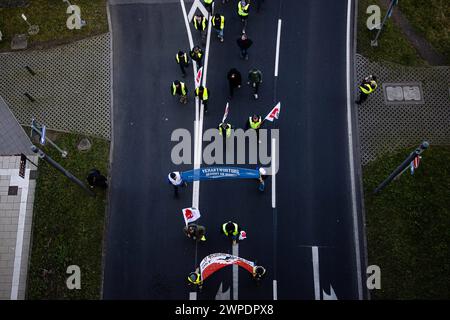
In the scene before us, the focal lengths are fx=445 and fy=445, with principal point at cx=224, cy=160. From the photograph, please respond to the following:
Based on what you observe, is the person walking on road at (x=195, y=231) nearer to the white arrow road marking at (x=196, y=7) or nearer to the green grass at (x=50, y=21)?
the white arrow road marking at (x=196, y=7)

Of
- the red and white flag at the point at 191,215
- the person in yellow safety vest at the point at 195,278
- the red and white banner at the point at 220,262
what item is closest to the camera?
→ the person in yellow safety vest at the point at 195,278

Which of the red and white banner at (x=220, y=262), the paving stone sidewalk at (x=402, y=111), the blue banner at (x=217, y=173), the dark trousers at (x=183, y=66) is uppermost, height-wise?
the dark trousers at (x=183, y=66)

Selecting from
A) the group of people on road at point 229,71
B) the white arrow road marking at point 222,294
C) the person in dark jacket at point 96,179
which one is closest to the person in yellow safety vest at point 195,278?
the white arrow road marking at point 222,294

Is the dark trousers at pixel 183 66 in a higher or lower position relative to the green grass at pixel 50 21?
lower

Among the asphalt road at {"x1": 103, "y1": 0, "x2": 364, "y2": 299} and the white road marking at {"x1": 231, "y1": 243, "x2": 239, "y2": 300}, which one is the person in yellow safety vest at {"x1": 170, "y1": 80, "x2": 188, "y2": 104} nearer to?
the asphalt road at {"x1": 103, "y1": 0, "x2": 364, "y2": 299}

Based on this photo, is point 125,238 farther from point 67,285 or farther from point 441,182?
point 441,182

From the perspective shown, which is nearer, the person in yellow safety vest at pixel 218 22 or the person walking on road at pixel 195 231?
the person walking on road at pixel 195 231

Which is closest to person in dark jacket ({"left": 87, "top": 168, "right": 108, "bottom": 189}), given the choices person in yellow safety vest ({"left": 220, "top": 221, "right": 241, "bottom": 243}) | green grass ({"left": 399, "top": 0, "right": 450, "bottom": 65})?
person in yellow safety vest ({"left": 220, "top": 221, "right": 241, "bottom": 243})
